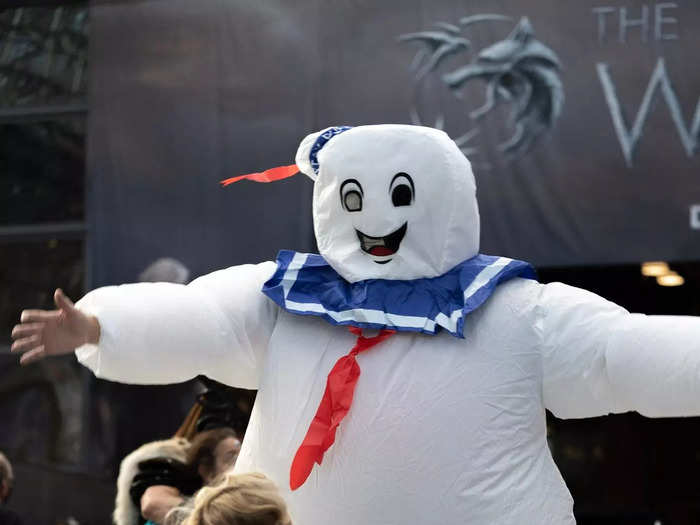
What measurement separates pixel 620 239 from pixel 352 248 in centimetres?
361

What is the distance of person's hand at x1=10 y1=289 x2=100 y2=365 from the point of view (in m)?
3.03

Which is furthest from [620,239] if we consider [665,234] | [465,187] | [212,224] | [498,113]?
[465,187]

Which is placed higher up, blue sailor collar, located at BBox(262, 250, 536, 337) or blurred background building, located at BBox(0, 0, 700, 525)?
blue sailor collar, located at BBox(262, 250, 536, 337)

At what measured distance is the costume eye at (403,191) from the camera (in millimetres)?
3365

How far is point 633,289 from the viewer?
828 cm

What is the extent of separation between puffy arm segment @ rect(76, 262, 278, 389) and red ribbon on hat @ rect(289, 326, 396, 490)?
278mm

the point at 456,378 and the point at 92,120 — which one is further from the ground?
the point at 456,378

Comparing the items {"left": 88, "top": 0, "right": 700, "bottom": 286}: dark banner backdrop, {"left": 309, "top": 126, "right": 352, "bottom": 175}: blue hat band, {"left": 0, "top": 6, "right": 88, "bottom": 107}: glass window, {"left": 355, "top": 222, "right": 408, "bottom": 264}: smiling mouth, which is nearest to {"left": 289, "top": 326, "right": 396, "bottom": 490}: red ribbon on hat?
{"left": 355, "top": 222, "right": 408, "bottom": 264}: smiling mouth

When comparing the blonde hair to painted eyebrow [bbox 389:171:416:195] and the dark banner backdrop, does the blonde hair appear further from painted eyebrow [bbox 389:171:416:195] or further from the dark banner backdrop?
the dark banner backdrop

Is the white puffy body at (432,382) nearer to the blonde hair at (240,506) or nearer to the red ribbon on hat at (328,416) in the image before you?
the red ribbon on hat at (328,416)

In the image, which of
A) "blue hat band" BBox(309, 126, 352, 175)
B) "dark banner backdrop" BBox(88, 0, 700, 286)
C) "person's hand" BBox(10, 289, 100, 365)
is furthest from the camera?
"dark banner backdrop" BBox(88, 0, 700, 286)

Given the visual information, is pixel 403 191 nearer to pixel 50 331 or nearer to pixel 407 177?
pixel 407 177

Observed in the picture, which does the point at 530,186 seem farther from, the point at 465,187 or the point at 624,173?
the point at 465,187

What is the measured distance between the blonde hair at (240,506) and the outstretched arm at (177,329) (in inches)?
20.6
